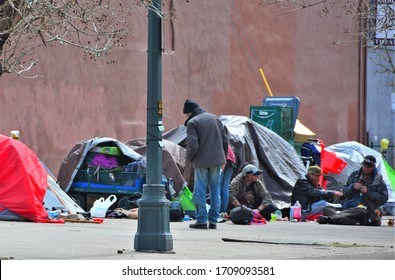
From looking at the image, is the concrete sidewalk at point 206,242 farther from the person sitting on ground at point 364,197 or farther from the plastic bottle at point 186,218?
the plastic bottle at point 186,218

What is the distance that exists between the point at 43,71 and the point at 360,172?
6.70 m

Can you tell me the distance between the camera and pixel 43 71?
20625 mm

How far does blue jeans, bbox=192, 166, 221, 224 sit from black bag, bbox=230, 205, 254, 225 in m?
1.11

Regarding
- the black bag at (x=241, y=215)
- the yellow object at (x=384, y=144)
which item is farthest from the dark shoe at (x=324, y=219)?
the yellow object at (x=384, y=144)

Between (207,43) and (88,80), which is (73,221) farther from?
(207,43)

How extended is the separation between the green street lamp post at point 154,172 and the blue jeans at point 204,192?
4.14 meters

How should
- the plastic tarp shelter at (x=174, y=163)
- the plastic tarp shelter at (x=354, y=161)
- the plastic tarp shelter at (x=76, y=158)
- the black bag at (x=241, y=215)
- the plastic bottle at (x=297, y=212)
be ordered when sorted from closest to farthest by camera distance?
the black bag at (x=241, y=215) → the plastic bottle at (x=297, y=212) → the plastic tarp shelter at (x=76, y=158) → the plastic tarp shelter at (x=174, y=163) → the plastic tarp shelter at (x=354, y=161)

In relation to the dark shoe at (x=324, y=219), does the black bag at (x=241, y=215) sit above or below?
above

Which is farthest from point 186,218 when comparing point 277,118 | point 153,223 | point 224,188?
point 153,223

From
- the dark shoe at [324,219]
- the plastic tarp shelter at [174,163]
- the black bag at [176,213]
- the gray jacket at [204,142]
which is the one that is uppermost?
the gray jacket at [204,142]

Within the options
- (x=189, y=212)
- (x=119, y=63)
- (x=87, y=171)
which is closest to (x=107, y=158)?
(x=87, y=171)

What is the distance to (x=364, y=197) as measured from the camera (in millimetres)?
17766

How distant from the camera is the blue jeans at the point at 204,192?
1572 centimetres

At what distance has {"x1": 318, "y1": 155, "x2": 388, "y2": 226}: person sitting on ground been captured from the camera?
57.8 ft
